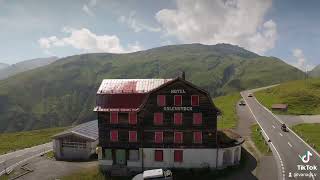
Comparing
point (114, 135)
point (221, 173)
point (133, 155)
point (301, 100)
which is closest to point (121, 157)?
point (133, 155)

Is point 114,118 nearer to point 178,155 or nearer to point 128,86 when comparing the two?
point 128,86

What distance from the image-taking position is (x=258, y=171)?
51.0 meters

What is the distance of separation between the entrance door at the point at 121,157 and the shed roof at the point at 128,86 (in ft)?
31.3

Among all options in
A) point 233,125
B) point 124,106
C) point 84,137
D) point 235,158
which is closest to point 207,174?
point 235,158

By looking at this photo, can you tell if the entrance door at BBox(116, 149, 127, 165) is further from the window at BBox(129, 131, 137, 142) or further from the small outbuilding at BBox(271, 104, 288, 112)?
the small outbuilding at BBox(271, 104, 288, 112)

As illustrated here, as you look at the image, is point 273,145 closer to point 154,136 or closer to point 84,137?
point 154,136

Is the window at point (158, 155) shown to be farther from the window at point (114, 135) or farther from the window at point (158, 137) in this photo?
the window at point (114, 135)

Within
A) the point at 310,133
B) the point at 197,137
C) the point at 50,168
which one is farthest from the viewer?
the point at 310,133

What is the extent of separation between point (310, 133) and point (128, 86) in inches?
1763

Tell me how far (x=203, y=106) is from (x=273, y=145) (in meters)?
21.8

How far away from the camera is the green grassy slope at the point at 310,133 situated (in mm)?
65331

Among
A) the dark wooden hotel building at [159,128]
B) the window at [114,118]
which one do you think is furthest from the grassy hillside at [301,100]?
the window at [114,118]

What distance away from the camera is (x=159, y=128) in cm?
5212

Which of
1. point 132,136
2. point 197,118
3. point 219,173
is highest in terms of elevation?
point 197,118
